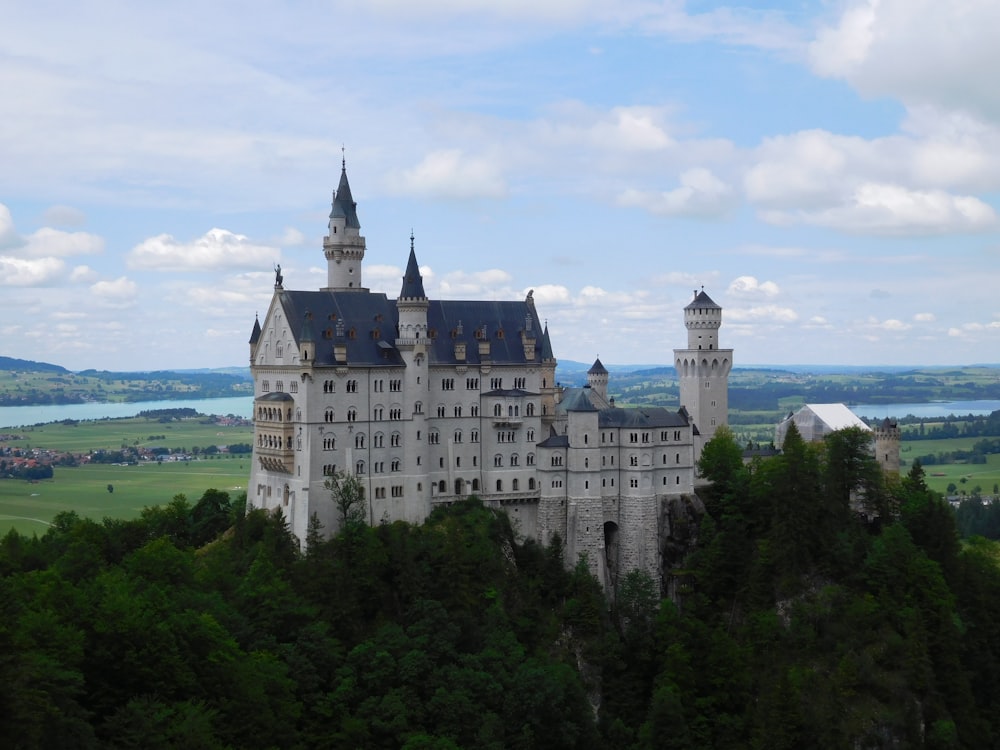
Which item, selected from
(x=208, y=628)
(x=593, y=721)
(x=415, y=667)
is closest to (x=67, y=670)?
(x=208, y=628)

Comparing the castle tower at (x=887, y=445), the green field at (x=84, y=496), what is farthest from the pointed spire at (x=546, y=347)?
the green field at (x=84, y=496)

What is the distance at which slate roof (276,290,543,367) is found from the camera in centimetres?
8850

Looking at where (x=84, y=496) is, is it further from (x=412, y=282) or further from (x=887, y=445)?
(x=887, y=445)

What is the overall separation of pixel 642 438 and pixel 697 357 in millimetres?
16005

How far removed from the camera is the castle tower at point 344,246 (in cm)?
9706

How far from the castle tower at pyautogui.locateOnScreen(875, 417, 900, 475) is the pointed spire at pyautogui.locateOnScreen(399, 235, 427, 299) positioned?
44388 millimetres

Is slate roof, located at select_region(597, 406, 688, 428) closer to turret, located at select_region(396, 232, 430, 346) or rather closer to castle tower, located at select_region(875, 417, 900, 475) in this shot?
turret, located at select_region(396, 232, 430, 346)

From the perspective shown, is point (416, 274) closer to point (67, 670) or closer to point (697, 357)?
point (697, 357)

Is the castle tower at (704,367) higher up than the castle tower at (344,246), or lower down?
lower down

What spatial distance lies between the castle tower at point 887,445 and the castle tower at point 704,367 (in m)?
13.9

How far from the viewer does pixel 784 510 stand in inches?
3659

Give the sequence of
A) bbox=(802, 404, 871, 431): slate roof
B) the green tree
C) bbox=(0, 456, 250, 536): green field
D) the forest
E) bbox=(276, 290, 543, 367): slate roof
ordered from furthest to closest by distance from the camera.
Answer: bbox=(0, 456, 250, 536): green field, bbox=(802, 404, 871, 431): slate roof, bbox=(276, 290, 543, 367): slate roof, the green tree, the forest

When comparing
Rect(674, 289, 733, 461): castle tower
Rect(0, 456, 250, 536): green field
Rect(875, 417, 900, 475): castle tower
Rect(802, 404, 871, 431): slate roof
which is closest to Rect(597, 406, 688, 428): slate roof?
Rect(674, 289, 733, 461): castle tower

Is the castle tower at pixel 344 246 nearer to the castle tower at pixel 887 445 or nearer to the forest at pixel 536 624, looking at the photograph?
the forest at pixel 536 624
